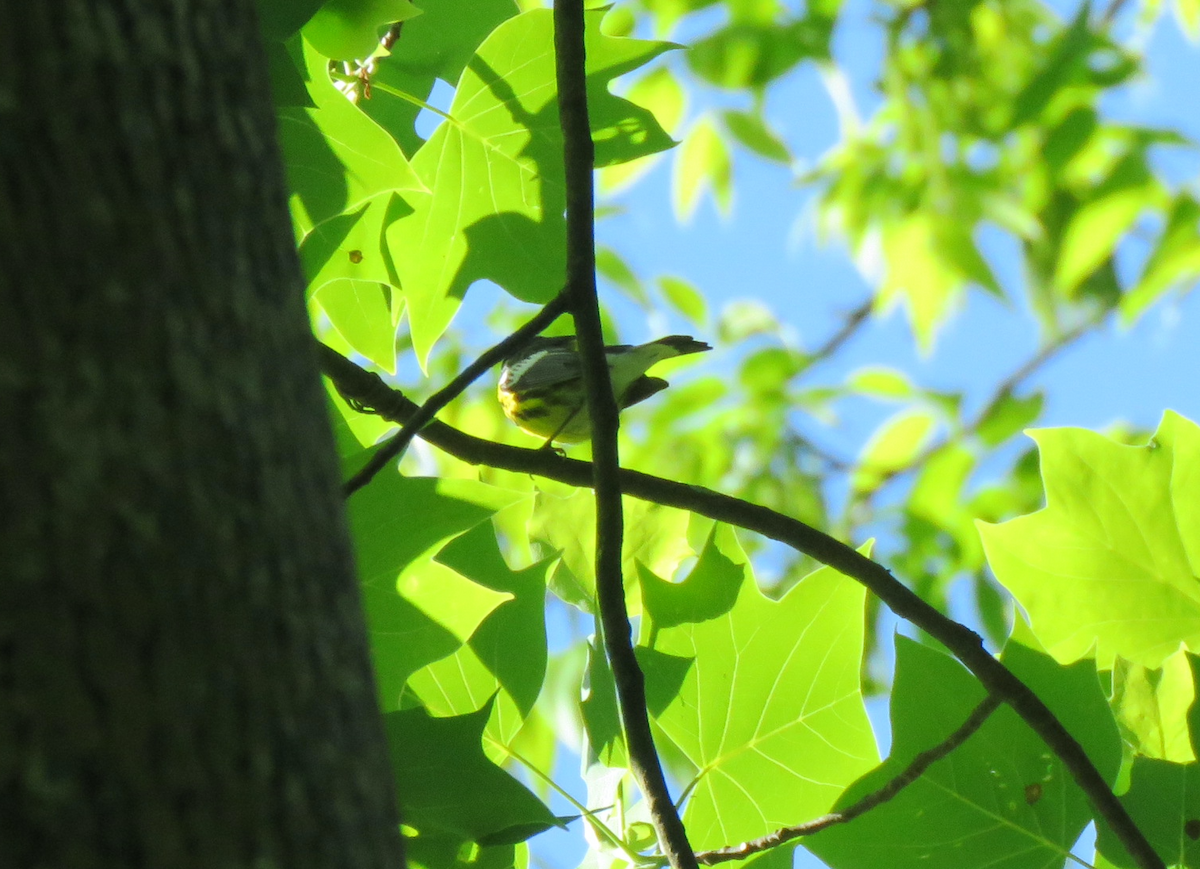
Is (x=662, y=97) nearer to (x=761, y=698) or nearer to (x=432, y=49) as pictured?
(x=432, y=49)

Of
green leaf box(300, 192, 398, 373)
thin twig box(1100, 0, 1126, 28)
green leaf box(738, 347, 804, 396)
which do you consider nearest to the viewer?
green leaf box(300, 192, 398, 373)

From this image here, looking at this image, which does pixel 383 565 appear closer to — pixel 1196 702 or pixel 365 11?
pixel 365 11

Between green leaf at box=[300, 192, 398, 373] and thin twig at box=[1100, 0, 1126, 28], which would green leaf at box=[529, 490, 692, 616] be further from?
thin twig at box=[1100, 0, 1126, 28]

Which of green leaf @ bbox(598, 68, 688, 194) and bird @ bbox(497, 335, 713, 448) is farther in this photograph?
green leaf @ bbox(598, 68, 688, 194)

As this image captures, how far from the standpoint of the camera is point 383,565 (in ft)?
3.61

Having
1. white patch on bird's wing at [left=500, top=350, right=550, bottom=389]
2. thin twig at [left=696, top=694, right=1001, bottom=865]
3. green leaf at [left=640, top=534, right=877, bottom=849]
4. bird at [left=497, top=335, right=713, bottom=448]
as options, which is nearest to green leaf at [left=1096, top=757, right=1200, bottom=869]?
thin twig at [left=696, top=694, right=1001, bottom=865]

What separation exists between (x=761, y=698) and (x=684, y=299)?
173 centimetres

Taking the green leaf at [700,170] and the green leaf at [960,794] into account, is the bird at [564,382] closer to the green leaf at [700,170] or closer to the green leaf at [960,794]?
the green leaf at [700,170]

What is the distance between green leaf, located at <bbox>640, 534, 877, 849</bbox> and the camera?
1.16 metres

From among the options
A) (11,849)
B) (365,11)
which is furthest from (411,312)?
(11,849)

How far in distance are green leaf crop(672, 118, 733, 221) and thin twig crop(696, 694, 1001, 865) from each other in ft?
6.31

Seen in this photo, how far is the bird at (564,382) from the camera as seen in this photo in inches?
93.3

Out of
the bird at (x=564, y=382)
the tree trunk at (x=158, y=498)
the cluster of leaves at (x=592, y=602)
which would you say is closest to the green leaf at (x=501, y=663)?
the cluster of leaves at (x=592, y=602)

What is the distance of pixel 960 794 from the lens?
1087 millimetres
